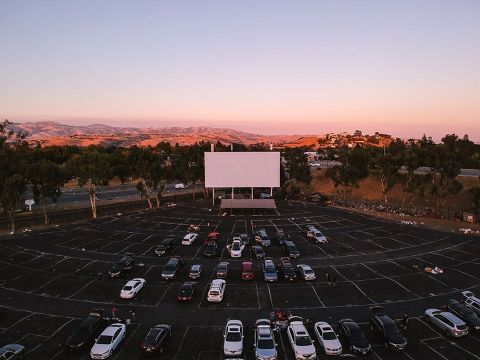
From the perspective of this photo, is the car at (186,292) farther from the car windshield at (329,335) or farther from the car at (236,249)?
the car windshield at (329,335)

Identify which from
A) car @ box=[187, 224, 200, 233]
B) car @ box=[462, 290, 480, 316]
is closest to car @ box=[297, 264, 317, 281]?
car @ box=[462, 290, 480, 316]

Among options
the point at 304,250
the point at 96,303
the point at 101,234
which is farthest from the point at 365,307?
the point at 101,234

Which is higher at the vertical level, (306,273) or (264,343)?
(264,343)

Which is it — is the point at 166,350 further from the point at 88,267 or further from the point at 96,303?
the point at 88,267

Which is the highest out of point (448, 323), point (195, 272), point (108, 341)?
point (448, 323)

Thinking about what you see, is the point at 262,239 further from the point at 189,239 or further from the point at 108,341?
the point at 108,341

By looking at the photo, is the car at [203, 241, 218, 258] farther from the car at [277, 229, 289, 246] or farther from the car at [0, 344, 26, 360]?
the car at [0, 344, 26, 360]

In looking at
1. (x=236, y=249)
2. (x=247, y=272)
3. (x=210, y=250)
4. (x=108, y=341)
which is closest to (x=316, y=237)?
(x=236, y=249)
